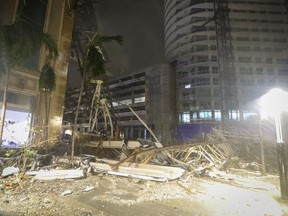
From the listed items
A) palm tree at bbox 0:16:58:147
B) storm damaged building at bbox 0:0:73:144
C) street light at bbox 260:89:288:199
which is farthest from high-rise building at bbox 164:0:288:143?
palm tree at bbox 0:16:58:147

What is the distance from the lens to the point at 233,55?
153 ft

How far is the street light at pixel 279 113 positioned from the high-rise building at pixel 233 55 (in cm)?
3543

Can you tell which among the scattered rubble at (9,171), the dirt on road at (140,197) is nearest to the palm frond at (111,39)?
the dirt on road at (140,197)

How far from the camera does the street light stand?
4759 millimetres

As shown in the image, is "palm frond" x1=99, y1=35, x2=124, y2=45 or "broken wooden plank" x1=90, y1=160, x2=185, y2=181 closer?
"broken wooden plank" x1=90, y1=160, x2=185, y2=181

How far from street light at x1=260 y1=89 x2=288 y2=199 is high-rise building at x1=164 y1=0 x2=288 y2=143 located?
1395 inches

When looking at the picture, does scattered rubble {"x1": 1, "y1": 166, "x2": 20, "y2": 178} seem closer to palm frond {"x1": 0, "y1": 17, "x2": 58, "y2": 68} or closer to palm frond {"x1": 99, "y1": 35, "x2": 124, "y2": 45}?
palm frond {"x1": 0, "y1": 17, "x2": 58, "y2": 68}

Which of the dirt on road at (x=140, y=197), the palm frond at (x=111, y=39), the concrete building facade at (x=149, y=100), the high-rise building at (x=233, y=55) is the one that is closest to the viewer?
the dirt on road at (x=140, y=197)

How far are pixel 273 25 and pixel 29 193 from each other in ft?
214

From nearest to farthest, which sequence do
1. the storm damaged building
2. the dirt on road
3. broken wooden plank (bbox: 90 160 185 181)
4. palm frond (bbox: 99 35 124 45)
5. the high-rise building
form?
the dirt on road, broken wooden plank (bbox: 90 160 185 181), palm frond (bbox: 99 35 124 45), the storm damaged building, the high-rise building

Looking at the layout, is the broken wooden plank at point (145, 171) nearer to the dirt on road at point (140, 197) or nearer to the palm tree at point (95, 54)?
the dirt on road at point (140, 197)

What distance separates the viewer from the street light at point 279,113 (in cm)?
476

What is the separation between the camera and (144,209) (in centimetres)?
403

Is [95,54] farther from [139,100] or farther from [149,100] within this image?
[139,100]
